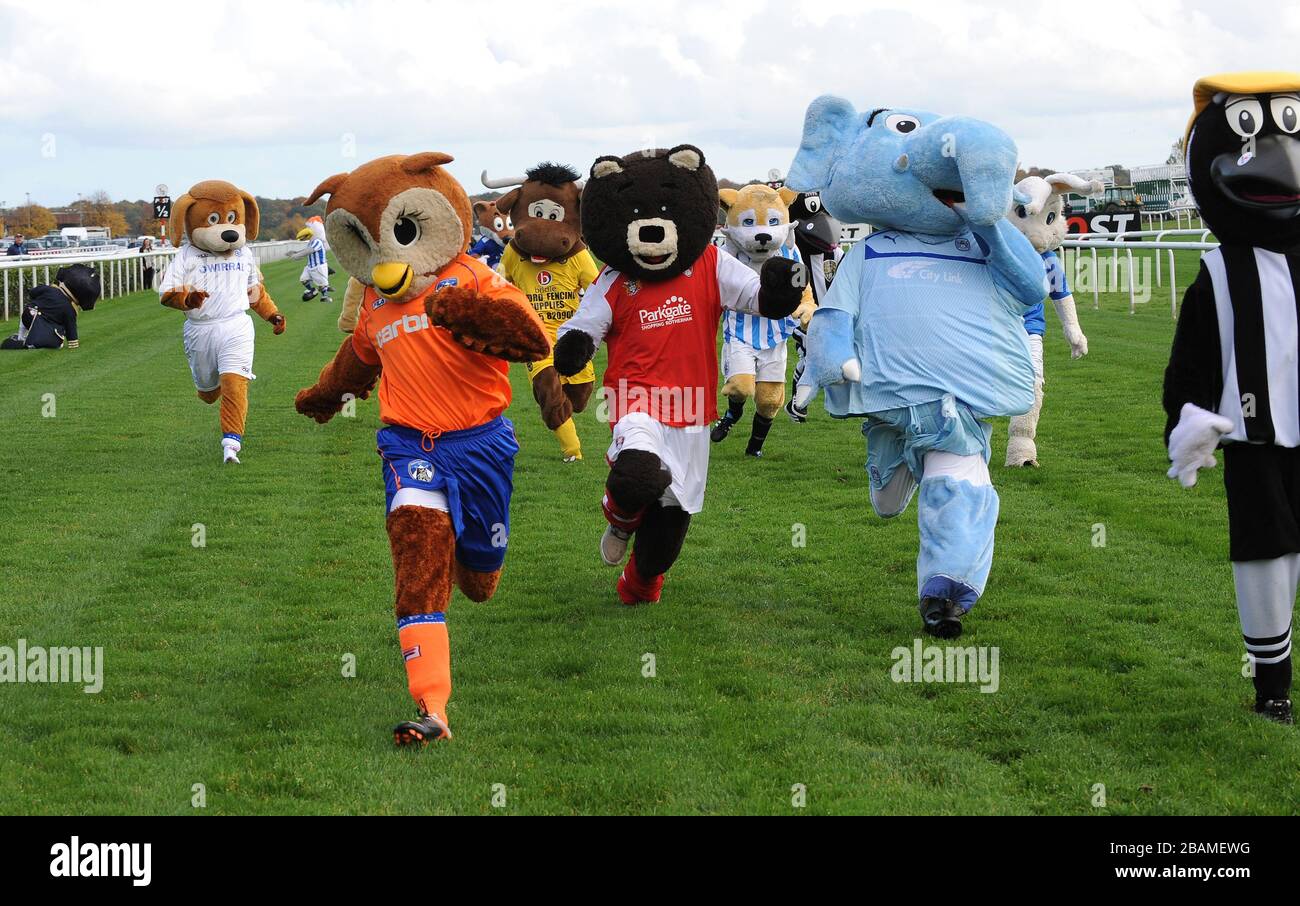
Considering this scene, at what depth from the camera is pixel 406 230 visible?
19.2ft

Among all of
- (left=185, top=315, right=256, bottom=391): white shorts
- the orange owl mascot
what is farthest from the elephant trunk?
(left=185, top=315, right=256, bottom=391): white shorts

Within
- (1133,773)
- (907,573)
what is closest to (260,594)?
(907,573)

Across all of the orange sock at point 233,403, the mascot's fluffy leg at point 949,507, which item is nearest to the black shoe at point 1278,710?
the mascot's fluffy leg at point 949,507

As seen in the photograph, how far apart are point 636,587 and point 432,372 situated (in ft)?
7.02

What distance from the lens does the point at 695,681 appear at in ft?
20.3

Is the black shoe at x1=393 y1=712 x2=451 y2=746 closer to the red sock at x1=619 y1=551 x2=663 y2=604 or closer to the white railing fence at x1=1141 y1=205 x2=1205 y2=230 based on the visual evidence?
the red sock at x1=619 y1=551 x2=663 y2=604

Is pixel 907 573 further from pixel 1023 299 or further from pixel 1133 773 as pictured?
pixel 1133 773

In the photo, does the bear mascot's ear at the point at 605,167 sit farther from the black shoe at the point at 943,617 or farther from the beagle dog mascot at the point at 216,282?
the beagle dog mascot at the point at 216,282

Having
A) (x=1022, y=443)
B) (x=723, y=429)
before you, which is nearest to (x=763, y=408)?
(x=723, y=429)

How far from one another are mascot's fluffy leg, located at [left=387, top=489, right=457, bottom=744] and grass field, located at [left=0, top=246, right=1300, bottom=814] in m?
0.23

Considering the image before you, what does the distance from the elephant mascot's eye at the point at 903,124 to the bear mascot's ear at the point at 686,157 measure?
878 mm

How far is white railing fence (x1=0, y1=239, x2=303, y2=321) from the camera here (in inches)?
987

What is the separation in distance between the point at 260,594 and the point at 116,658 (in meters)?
1.27

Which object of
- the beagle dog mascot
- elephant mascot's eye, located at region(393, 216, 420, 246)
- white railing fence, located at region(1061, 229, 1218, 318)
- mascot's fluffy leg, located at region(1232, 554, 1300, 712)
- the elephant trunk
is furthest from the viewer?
white railing fence, located at region(1061, 229, 1218, 318)
